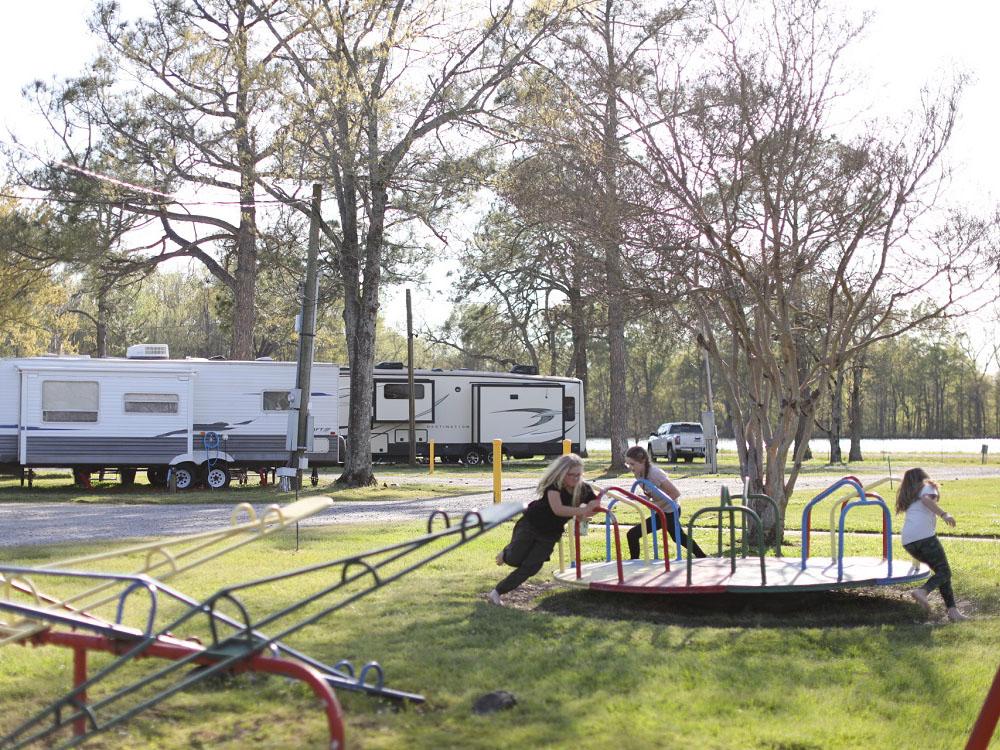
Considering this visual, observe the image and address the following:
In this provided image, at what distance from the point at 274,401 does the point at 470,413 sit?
1178 centimetres

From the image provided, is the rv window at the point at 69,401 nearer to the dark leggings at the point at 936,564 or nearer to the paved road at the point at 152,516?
the paved road at the point at 152,516

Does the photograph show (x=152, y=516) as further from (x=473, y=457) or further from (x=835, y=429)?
(x=835, y=429)

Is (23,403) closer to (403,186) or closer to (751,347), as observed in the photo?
(403,186)

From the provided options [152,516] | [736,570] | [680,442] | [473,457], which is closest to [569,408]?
[473,457]

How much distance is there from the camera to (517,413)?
3584 centimetres

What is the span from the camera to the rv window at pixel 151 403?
921 inches

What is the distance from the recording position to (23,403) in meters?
22.7

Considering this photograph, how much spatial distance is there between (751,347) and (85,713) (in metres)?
8.58

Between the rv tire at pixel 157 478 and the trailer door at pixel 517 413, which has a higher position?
the trailer door at pixel 517 413

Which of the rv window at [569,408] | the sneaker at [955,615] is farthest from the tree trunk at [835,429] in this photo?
the sneaker at [955,615]

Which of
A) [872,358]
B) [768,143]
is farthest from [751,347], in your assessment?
[872,358]

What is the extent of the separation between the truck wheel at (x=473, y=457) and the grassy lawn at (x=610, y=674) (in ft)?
87.0

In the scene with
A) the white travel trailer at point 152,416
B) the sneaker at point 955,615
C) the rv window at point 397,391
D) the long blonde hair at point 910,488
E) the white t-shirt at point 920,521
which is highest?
the rv window at point 397,391

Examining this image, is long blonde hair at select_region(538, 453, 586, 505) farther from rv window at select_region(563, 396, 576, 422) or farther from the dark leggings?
rv window at select_region(563, 396, 576, 422)
